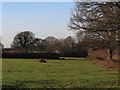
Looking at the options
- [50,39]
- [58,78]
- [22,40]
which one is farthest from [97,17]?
[50,39]

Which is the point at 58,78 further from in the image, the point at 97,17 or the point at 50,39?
the point at 50,39

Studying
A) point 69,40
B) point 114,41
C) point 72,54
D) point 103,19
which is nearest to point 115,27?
point 103,19

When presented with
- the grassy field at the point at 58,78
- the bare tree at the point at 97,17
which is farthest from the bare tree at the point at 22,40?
the bare tree at the point at 97,17

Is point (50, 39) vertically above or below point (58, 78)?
above

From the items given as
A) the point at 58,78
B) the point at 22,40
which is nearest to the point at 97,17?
the point at 58,78

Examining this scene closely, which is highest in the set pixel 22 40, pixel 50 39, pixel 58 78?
pixel 50 39

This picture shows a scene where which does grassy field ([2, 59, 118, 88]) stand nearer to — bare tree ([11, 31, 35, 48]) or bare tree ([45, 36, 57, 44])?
bare tree ([11, 31, 35, 48])

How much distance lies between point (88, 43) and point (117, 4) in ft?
81.4

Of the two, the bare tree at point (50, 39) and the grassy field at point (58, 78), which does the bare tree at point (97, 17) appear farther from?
the bare tree at point (50, 39)

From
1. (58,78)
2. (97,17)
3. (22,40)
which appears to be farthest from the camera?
(22,40)

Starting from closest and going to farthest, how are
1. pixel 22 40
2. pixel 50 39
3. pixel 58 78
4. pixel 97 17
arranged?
pixel 58 78 < pixel 97 17 < pixel 22 40 < pixel 50 39

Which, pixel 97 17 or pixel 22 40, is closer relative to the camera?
pixel 97 17

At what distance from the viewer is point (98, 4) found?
18250mm

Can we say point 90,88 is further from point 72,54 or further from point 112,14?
point 72,54
